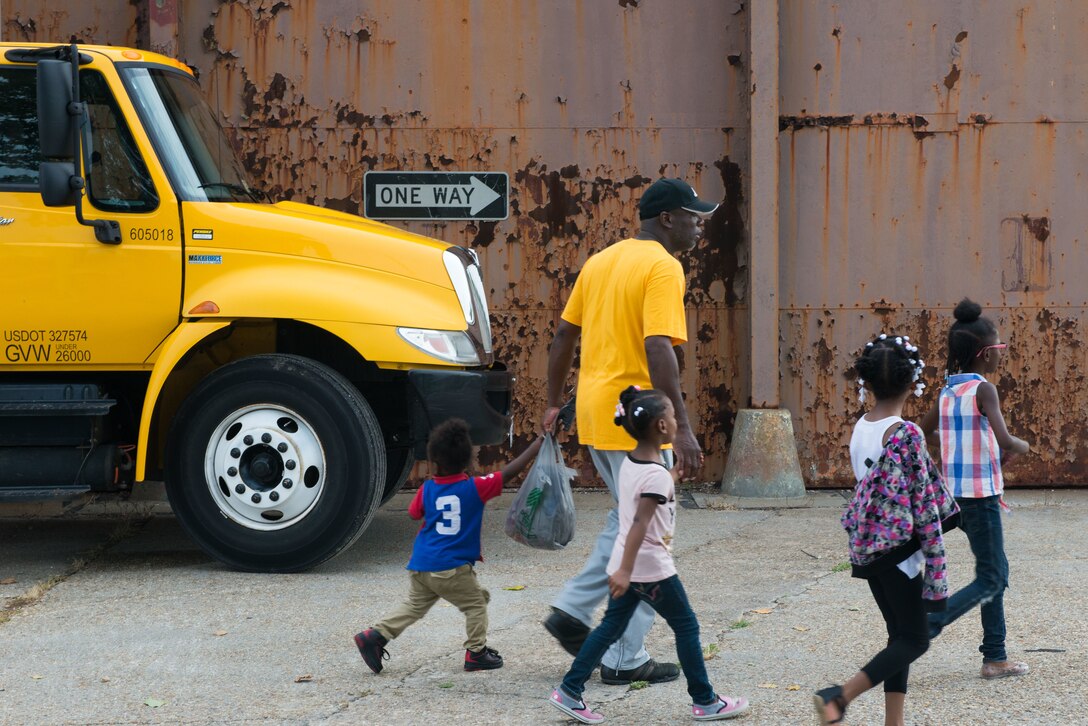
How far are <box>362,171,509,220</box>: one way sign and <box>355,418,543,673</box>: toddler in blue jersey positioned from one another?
453 cm

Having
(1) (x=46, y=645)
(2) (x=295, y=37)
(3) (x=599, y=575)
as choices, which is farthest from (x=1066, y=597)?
(2) (x=295, y=37)

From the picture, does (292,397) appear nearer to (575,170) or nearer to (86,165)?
(86,165)

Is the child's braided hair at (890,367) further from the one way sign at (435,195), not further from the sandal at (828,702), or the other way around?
the one way sign at (435,195)

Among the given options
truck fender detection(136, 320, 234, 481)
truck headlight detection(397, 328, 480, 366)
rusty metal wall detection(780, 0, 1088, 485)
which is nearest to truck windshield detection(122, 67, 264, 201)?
truck fender detection(136, 320, 234, 481)

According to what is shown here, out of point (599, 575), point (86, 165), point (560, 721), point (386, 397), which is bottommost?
point (560, 721)

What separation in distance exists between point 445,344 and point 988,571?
3040mm

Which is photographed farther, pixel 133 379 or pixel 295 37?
pixel 295 37

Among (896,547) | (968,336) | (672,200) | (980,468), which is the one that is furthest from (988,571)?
(672,200)

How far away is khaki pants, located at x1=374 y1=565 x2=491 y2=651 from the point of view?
15.8 feet

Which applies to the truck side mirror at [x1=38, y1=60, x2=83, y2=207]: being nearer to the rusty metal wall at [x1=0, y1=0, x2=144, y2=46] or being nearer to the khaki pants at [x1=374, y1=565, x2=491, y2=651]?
the rusty metal wall at [x1=0, y1=0, x2=144, y2=46]

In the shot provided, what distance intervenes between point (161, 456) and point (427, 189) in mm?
3026

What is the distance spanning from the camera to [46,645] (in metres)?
5.30

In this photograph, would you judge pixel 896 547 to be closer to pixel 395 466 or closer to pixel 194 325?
pixel 194 325

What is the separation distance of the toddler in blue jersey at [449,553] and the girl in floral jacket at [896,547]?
1.41 metres
